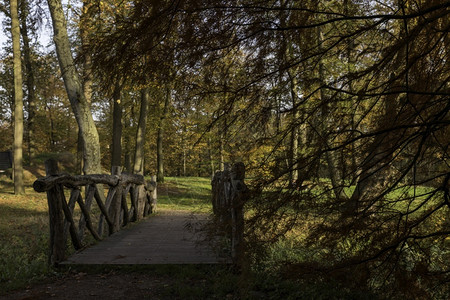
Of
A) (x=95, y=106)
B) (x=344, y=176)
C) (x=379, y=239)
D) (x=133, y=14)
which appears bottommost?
(x=379, y=239)

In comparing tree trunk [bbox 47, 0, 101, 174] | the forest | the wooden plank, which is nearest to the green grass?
the wooden plank

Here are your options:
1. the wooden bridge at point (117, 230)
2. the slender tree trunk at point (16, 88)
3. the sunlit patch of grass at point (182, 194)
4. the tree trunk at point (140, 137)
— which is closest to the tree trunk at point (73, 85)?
the wooden bridge at point (117, 230)

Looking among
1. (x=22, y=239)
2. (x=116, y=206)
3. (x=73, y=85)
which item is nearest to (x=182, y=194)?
(x=73, y=85)

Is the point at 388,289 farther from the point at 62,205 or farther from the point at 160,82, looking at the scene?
the point at 62,205

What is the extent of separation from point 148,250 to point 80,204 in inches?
53.3

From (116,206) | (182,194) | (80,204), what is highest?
(80,204)

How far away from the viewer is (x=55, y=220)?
523cm

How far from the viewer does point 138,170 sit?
19.8 meters

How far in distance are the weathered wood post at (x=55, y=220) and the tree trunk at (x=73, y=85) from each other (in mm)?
5791

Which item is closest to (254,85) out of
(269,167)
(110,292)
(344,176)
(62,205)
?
(269,167)

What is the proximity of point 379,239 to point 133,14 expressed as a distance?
2921 millimetres

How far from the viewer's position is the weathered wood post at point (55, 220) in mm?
5204

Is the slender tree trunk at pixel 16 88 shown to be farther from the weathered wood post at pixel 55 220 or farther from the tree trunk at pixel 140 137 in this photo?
the weathered wood post at pixel 55 220

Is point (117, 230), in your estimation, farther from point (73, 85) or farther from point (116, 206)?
point (73, 85)
